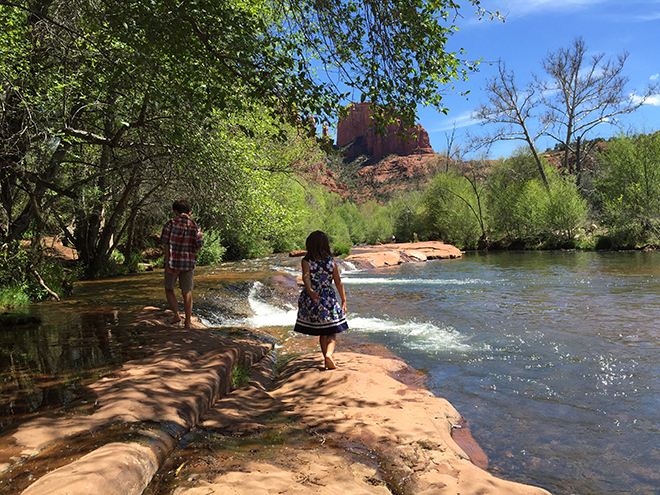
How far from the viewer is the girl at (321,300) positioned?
564 centimetres

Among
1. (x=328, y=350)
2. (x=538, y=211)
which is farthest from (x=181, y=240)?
(x=538, y=211)

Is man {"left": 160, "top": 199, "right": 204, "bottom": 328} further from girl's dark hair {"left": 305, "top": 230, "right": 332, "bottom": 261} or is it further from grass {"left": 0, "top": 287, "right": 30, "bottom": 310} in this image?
grass {"left": 0, "top": 287, "right": 30, "bottom": 310}

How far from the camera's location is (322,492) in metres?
2.67

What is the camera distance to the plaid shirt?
6.93 meters

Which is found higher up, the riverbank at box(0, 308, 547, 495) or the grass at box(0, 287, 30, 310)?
the grass at box(0, 287, 30, 310)

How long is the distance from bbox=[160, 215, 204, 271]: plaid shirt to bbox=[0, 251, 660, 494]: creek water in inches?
50.0

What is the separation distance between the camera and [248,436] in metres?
3.54

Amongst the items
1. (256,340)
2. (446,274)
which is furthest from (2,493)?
(446,274)

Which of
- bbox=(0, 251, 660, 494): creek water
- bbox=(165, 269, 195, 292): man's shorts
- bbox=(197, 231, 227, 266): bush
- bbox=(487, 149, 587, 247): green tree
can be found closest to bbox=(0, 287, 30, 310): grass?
bbox=(0, 251, 660, 494): creek water

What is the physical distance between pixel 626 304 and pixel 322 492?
11.0 meters

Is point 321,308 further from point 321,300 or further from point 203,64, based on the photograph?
point 203,64

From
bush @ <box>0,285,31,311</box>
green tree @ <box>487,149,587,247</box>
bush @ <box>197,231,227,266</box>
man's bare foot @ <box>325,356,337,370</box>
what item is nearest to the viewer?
man's bare foot @ <box>325,356,337,370</box>

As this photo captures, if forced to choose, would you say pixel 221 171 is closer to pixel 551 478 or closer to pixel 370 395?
pixel 370 395

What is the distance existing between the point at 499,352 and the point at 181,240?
5552 millimetres
